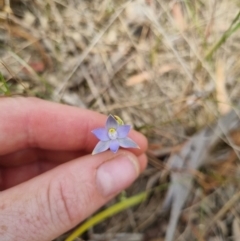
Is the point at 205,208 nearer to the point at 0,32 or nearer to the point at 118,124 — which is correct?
the point at 118,124

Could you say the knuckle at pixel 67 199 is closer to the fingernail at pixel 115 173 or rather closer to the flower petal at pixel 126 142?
the fingernail at pixel 115 173

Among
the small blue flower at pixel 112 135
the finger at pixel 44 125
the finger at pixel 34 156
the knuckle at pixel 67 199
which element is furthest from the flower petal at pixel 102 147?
the finger at pixel 34 156

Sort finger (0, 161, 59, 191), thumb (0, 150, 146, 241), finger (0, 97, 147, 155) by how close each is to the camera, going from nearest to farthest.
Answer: thumb (0, 150, 146, 241)
finger (0, 97, 147, 155)
finger (0, 161, 59, 191)

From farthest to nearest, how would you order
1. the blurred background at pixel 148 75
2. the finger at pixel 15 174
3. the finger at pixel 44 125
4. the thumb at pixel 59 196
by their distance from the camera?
the blurred background at pixel 148 75
the finger at pixel 15 174
the finger at pixel 44 125
the thumb at pixel 59 196

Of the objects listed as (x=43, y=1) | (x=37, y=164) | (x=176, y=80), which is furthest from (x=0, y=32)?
(x=176, y=80)

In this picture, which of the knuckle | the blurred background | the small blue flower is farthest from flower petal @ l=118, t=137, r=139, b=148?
the blurred background

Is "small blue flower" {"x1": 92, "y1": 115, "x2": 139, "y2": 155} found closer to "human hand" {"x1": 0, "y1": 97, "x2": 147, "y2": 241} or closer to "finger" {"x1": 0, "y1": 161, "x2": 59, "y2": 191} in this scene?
"human hand" {"x1": 0, "y1": 97, "x2": 147, "y2": 241}
